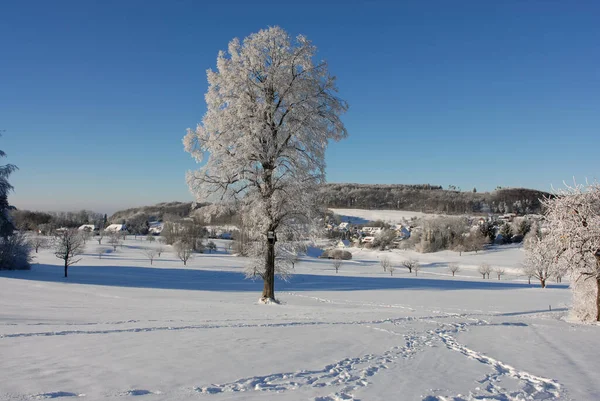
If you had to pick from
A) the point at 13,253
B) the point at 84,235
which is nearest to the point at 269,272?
the point at 13,253

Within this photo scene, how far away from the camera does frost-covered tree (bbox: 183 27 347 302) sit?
48.1 ft

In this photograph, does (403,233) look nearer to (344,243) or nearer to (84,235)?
(344,243)

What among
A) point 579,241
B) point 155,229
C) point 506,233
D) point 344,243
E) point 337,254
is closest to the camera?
point 579,241

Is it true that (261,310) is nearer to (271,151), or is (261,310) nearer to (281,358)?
(271,151)

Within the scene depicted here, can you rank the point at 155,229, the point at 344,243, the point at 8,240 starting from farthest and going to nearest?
the point at 155,229 < the point at 344,243 < the point at 8,240

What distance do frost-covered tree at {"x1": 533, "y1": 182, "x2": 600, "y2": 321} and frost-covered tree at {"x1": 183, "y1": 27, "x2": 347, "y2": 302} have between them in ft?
29.0

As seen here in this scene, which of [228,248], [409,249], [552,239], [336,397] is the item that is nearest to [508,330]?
[552,239]

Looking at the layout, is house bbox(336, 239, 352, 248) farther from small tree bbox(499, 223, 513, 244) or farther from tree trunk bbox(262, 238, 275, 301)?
tree trunk bbox(262, 238, 275, 301)

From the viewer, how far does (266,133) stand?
14531 millimetres

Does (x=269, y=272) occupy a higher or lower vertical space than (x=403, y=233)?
lower

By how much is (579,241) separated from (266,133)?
38.9 ft

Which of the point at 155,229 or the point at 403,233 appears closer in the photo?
the point at 403,233

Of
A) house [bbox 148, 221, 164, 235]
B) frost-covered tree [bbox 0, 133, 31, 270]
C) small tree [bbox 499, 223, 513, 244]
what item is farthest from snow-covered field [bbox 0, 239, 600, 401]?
house [bbox 148, 221, 164, 235]

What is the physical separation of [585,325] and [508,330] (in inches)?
179
